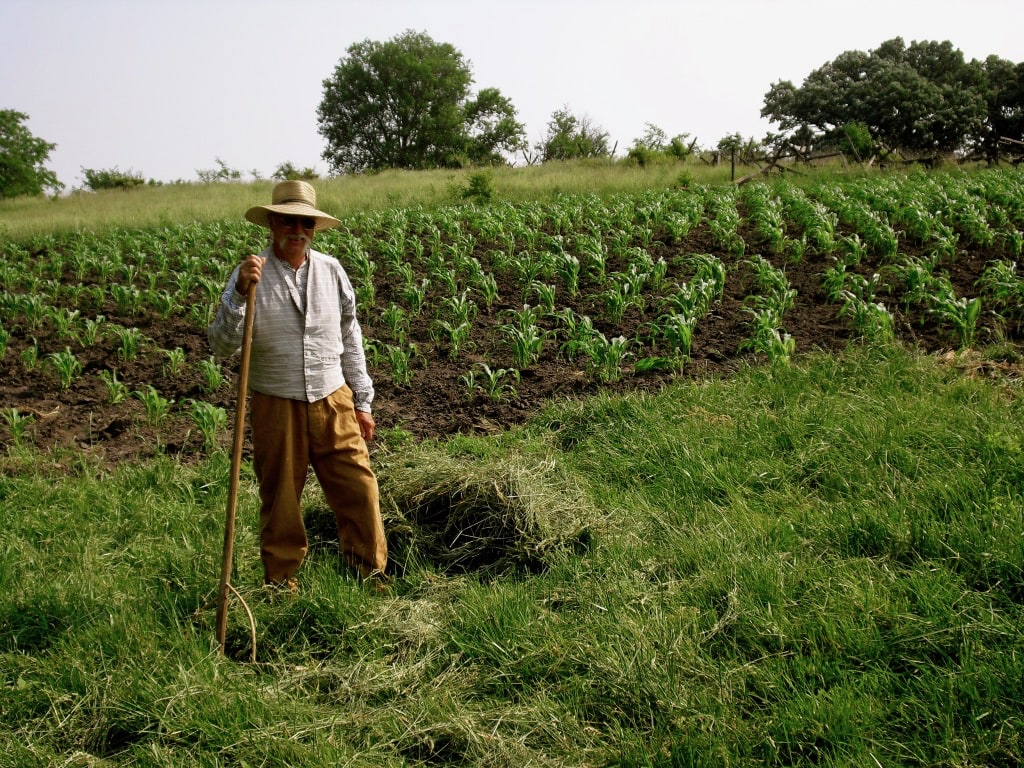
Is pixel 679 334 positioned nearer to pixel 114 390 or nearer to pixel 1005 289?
pixel 1005 289

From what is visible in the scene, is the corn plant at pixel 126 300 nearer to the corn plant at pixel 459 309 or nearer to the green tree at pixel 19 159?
the corn plant at pixel 459 309

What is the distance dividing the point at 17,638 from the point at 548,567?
241 centimetres

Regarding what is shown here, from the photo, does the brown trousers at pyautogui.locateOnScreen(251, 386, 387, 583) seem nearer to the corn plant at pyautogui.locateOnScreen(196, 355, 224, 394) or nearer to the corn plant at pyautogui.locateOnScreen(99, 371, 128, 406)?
the corn plant at pyautogui.locateOnScreen(196, 355, 224, 394)

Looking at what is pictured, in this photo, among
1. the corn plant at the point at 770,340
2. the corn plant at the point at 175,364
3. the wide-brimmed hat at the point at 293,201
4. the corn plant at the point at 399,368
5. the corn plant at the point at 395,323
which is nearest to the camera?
the wide-brimmed hat at the point at 293,201

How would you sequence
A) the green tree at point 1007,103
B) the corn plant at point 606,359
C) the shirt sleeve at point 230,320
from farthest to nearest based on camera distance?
1. the green tree at point 1007,103
2. the corn plant at point 606,359
3. the shirt sleeve at point 230,320

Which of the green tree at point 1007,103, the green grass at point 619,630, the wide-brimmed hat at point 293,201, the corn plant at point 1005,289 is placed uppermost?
the green tree at point 1007,103

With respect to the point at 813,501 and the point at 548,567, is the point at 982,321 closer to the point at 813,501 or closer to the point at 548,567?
the point at 813,501

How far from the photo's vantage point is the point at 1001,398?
15.8 feet

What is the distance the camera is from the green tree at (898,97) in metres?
33.9

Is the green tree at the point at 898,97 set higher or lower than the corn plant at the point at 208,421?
higher

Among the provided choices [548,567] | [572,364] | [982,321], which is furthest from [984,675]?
[982,321]

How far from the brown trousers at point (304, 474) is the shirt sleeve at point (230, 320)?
291 millimetres

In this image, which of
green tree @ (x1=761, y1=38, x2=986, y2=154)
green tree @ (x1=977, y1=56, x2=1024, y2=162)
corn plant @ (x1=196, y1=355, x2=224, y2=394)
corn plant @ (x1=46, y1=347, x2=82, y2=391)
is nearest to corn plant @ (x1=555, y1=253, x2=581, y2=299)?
corn plant @ (x1=196, y1=355, x2=224, y2=394)

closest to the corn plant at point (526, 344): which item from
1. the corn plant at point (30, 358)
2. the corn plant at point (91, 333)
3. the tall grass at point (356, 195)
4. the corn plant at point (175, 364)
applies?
the corn plant at point (175, 364)
